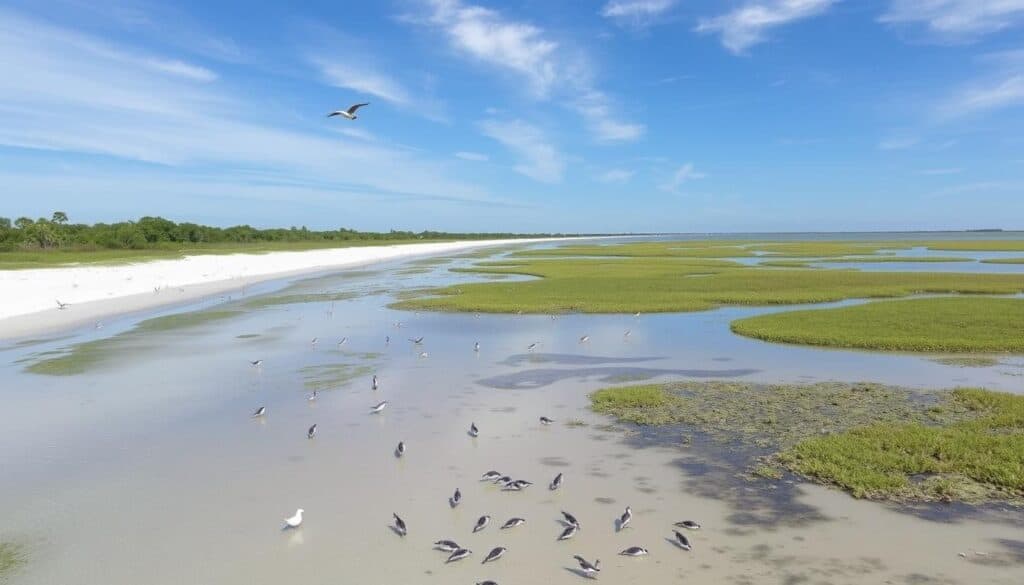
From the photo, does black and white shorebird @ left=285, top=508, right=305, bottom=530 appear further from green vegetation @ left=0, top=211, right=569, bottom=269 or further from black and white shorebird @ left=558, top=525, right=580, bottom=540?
green vegetation @ left=0, top=211, right=569, bottom=269

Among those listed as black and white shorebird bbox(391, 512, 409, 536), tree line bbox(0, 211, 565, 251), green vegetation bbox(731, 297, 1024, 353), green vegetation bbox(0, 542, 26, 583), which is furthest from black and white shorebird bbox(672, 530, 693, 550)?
tree line bbox(0, 211, 565, 251)

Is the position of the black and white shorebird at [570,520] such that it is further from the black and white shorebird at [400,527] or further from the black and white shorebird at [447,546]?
the black and white shorebird at [400,527]

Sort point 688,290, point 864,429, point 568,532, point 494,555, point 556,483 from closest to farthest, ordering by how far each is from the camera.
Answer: point 494,555
point 568,532
point 556,483
point 864,429
point 688,290

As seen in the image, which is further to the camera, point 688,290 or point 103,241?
point 103,241

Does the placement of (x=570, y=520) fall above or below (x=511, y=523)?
above

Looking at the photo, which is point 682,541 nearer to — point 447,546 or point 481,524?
point 481,524

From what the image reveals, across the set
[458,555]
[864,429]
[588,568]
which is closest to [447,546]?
[458,555]

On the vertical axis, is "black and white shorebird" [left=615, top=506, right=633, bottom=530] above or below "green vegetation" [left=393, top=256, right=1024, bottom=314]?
below
